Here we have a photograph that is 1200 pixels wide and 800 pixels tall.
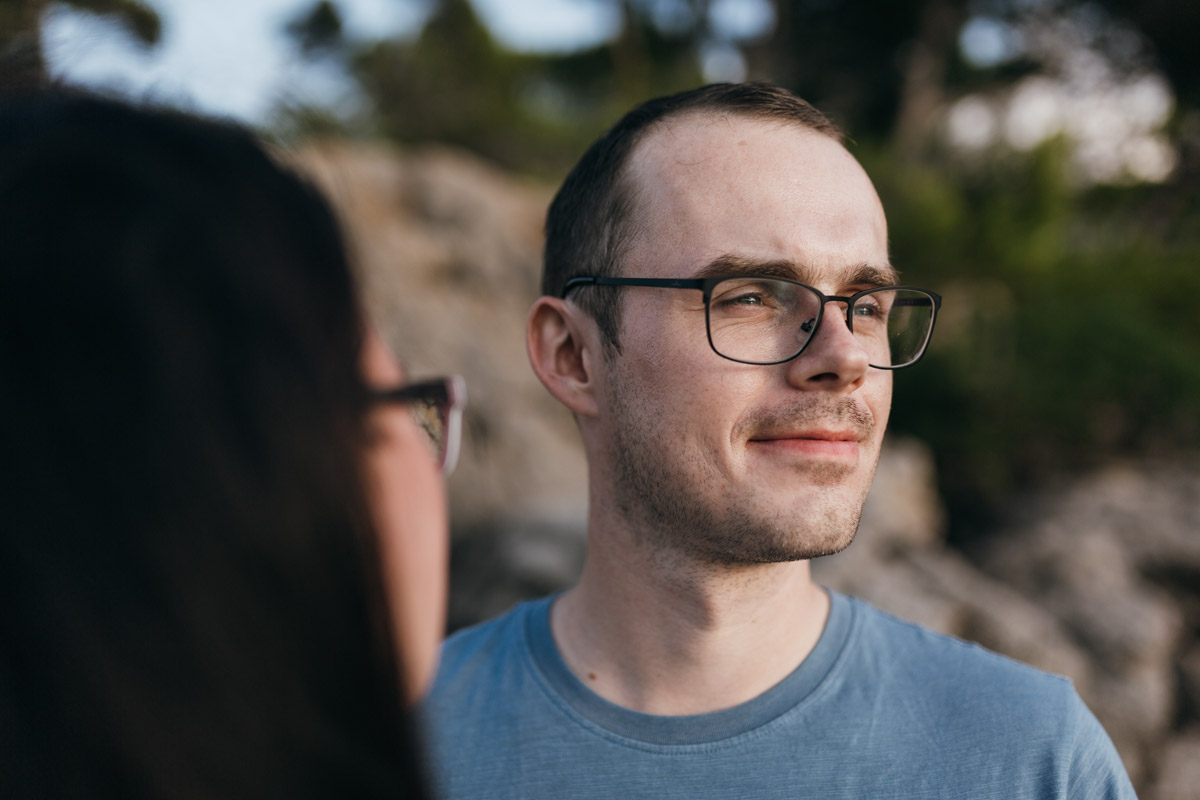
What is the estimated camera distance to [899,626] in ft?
5.88

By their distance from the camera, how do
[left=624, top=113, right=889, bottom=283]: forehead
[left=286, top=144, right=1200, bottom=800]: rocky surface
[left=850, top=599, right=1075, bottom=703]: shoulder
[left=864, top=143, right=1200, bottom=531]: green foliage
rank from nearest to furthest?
[left=850, top=599, right=1075, bottom=703]: shoulder → [left=624, top=113, right=889, bottom=283]: forehead → [left=286, top=144, right=1200, bottom=800]: rocky surface → [left=864, top=143, right=1200, bottom=531]: green foliage

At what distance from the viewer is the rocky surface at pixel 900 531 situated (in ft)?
12.8

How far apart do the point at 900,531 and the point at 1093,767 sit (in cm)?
354

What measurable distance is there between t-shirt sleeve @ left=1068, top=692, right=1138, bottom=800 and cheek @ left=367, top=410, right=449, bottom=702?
1.19 m

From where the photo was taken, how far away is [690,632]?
1.70 m

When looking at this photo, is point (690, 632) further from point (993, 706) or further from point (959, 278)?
point (959, 278)

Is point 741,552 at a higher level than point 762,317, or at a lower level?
lower

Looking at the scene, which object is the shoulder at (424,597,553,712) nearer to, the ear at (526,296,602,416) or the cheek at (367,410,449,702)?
the ear at (526,296,602,416)

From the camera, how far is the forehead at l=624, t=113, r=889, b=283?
1.67 metres

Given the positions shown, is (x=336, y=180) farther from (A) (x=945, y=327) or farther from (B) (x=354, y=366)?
(A) (x=945, y=327)

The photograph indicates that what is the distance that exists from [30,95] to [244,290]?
39 centimetres

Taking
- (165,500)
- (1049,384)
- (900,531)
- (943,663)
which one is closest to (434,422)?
(165,500)

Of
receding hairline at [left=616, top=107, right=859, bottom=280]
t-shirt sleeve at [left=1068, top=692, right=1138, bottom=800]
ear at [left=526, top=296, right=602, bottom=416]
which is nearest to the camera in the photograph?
t-shirt sleeve at [left=1068, top=692, right=1138, bottom=800]

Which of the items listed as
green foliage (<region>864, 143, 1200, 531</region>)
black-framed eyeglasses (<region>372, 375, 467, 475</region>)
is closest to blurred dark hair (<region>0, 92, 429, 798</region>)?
black-framed eyeglasses (<region>372, 375, 467, 475</region>)
